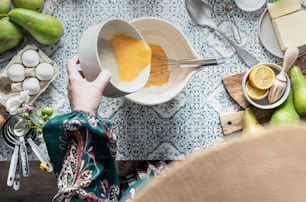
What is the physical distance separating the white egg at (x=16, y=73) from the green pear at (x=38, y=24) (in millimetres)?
63

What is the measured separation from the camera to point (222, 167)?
303 millimetres

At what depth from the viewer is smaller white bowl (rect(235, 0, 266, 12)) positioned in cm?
93

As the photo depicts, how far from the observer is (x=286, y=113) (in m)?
0.88

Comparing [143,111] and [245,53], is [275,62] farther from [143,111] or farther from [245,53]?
[143,111]

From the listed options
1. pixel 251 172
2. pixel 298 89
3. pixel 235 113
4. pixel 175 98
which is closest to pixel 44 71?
pixel 175 98

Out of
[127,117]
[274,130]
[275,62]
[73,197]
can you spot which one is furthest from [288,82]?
[274,130]

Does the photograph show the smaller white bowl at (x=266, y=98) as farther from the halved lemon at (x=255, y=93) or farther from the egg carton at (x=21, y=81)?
the egg carton at (x=21, y=81)

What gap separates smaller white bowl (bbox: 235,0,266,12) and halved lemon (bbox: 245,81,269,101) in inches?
5.9

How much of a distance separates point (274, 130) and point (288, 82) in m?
0.62

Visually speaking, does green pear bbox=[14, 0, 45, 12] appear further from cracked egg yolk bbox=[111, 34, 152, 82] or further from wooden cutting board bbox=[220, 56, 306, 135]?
wooden cutting board bbox=[220, 56, 306, 135]

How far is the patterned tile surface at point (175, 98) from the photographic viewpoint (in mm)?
919

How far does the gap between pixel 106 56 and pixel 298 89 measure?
361 mm

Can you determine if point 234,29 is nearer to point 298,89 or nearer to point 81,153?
point 298,89

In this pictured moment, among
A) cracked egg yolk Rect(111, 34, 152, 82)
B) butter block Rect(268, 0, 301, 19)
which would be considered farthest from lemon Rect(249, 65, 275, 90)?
cracked egg yolk Rect(111, 34, 152, 82)
